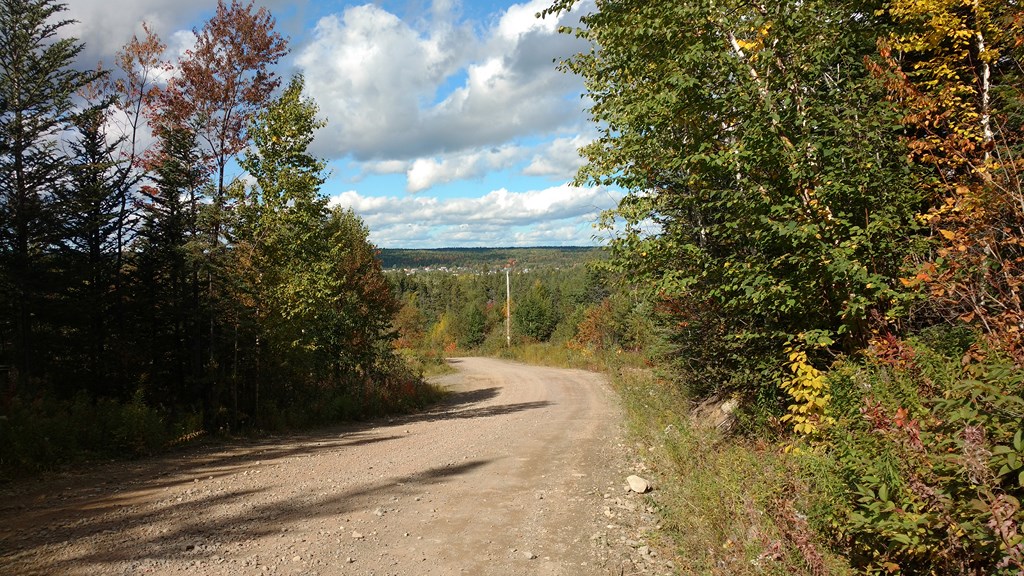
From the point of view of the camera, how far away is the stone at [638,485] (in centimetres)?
750

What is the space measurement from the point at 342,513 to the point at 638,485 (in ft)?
12.5

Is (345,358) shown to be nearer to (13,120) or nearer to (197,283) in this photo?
(197,283)

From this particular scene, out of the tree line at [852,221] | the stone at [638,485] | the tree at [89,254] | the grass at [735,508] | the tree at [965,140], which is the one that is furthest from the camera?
the tree at [89,254]

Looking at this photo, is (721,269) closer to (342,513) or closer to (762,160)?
(762,160)

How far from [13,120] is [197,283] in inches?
170

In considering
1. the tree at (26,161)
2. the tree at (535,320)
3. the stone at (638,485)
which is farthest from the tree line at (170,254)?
the tree at (535,320)

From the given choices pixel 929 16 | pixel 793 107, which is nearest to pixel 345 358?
pixel 793 107

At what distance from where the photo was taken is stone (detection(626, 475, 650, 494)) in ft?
24.6

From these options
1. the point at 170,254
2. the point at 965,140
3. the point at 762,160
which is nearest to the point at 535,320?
the point at 170,254

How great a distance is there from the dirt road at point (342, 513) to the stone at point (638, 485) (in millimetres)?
140

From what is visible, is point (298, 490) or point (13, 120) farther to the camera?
point (13, 120)

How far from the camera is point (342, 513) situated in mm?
6309

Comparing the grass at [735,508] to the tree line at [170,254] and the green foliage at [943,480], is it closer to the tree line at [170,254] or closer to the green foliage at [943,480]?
the green foliage at [943,480]

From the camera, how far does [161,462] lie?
8.80m
